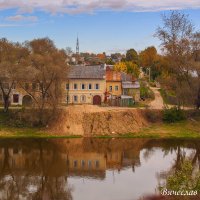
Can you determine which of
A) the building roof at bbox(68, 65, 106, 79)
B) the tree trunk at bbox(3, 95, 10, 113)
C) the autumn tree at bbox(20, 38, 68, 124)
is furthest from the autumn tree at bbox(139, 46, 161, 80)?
the tree trunk at bbox(3, 95, 10, 113)

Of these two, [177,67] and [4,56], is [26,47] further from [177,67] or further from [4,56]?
[177,67]

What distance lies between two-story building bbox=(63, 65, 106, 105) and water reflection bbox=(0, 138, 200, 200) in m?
14.6

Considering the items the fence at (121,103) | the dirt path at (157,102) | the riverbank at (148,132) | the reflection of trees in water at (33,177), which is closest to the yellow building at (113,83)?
the fence at (121,103)

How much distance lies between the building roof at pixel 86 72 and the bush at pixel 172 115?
43.5 feet

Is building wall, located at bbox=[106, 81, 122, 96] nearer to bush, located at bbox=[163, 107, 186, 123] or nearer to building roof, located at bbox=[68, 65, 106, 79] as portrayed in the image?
building roof, located at bbox=[68, 65, 106, 79]

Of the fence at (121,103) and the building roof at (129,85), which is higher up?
the building roof at (129,85)

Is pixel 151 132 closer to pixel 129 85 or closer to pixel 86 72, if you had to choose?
pixel 129 85

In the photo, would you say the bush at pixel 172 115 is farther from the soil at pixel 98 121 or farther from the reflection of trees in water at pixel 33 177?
the reflection of trees in water at pixel 33 177

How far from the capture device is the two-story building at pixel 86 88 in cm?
7144

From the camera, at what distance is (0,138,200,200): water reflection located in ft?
121

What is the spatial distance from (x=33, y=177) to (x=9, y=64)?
2257cm

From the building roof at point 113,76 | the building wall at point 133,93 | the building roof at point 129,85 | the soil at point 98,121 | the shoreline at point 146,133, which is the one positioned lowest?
the shoreline at point 146,133

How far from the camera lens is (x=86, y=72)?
7225 cm

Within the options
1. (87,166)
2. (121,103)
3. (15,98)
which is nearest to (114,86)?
(121,103)
